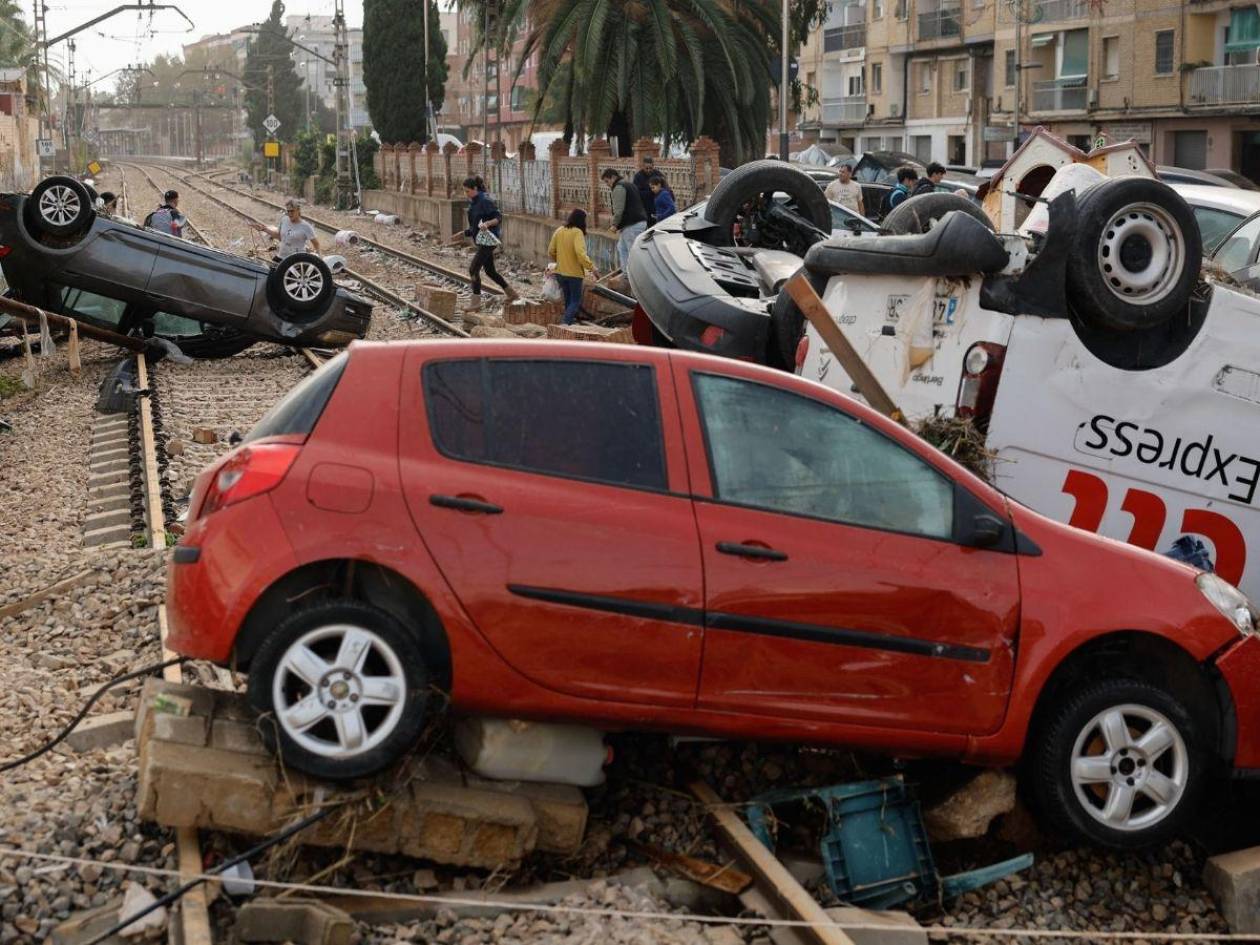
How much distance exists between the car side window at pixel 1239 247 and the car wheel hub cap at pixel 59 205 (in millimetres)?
11038

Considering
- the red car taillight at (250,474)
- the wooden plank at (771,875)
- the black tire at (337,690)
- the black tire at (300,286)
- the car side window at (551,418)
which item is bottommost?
the wooden plank at (771,875)

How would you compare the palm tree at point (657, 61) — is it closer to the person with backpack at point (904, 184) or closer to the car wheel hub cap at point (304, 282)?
the person with backpack at point (904, 184)

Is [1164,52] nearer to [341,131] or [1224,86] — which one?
[1224,86]

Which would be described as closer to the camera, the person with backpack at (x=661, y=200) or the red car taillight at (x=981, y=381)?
the red car taillight at (x=981, y=381)

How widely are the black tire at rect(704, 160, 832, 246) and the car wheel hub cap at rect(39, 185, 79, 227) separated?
8.03 meters

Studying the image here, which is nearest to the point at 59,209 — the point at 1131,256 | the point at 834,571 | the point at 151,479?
the point at 151,479

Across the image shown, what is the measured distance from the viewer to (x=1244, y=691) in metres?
5.66

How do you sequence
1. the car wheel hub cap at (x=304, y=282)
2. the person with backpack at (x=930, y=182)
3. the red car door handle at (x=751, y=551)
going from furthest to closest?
the person with backpack at (x=930, y=182) < the car wheel hub cap at (x=304, y=282) < the red car door handle at (x=751, y=551)

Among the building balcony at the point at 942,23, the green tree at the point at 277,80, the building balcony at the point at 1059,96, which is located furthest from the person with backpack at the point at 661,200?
the green tree at the point at 277,80

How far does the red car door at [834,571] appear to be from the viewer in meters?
5.38

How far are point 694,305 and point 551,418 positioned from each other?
3997mm

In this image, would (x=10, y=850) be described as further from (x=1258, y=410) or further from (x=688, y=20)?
(x=688, y=20)

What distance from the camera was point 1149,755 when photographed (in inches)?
223

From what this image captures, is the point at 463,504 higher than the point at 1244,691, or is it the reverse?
the point at 463,504
